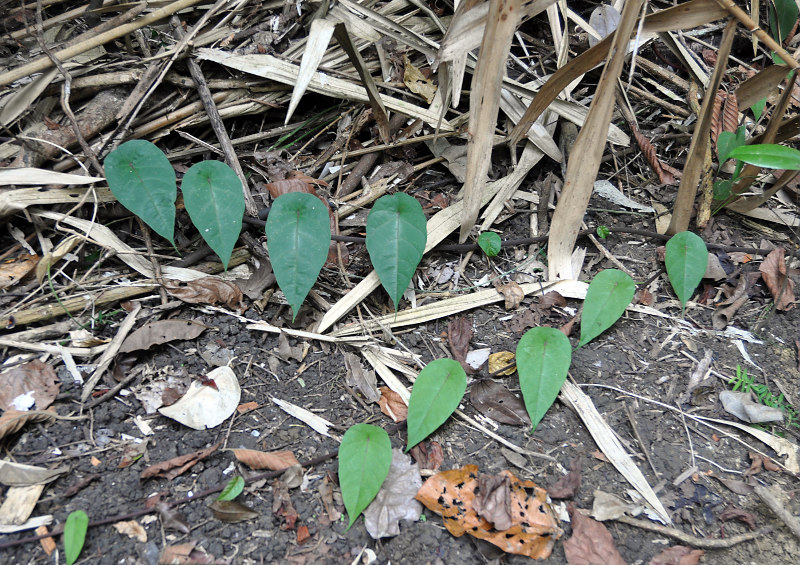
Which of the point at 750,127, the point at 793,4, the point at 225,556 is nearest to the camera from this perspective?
the point at 225,556

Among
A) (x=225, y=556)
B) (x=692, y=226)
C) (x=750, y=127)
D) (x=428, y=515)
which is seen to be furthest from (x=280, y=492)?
(x=750, y=127)

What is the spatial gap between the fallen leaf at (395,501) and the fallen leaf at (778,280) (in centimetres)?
107

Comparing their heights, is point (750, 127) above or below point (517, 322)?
above

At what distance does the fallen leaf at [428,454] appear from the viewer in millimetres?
1178

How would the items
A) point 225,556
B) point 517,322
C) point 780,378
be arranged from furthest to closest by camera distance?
point 517,322
point 780,378
point 225,556

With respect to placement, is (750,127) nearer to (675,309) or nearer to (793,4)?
(793,4)

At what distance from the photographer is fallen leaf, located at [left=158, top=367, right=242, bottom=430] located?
47.5 inches

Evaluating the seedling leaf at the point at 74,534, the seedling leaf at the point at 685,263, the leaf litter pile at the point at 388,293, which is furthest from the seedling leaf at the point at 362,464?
the seedling leaf at the point at 685,263

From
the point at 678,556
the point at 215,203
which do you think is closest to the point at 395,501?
the point at 678,556

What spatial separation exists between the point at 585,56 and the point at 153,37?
1.24m

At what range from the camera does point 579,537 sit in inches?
42.3

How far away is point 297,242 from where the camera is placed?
52.4 inches

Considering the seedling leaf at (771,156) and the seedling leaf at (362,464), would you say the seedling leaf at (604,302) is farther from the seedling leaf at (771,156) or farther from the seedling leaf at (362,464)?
the seedling leaf at (362,464)

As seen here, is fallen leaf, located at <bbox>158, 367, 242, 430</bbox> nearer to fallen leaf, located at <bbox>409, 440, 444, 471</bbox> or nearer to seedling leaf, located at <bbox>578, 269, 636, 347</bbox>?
fallen leaf, located at <bbox>409, 440, 444, 471</bbox>
